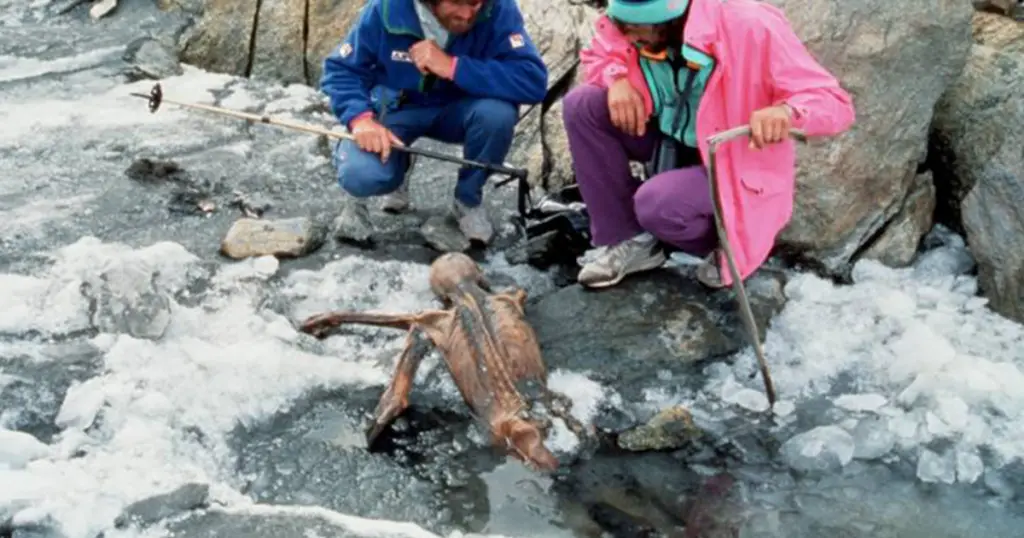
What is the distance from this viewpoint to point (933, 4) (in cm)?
531

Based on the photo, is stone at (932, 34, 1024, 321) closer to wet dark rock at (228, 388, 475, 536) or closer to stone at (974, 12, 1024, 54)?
stone at (974, 12, 1024, 54)

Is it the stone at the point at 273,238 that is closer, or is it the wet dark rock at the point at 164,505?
the wet dark rock at the point at 164,505

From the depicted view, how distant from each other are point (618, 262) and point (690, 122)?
696 mm

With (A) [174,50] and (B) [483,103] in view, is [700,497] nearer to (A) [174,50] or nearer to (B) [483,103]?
(B) [483,103]

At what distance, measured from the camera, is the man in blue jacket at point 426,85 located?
5.32 metres

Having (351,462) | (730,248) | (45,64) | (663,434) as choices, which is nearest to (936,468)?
(663,434)

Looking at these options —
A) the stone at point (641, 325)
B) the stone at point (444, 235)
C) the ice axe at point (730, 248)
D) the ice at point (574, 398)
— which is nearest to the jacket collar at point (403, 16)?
the stone at point (444, 235)

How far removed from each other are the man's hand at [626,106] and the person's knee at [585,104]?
0.36 feet

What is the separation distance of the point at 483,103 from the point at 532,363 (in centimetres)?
158

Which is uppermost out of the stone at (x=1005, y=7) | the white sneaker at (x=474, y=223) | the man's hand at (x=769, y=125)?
the man's hand at (x=769, y=125)

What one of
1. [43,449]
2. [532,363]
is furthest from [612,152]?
[43,449]

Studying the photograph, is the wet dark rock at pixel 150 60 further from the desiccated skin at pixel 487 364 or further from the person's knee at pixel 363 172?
the desiccated skin at pixel 487 364

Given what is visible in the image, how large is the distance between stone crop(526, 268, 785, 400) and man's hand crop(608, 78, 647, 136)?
72 cm

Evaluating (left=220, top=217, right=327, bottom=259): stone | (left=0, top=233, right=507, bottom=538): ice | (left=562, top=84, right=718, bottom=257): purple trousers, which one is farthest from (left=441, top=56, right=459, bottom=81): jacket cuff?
(left=220, top=217, right=327, bottom=259): stone
